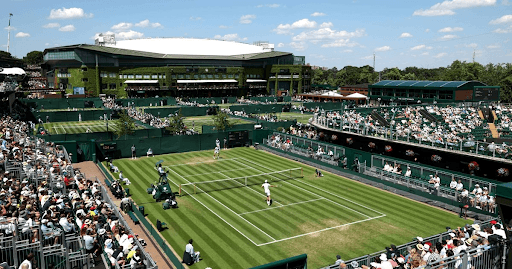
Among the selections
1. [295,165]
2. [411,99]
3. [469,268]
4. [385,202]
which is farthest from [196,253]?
[411,99]

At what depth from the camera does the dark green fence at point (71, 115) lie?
65.8m

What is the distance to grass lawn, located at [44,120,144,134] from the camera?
59269mm

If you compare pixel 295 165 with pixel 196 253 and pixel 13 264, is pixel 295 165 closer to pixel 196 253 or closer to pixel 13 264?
pixel 196 253

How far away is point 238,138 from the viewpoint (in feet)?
161

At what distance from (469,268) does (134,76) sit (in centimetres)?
11382

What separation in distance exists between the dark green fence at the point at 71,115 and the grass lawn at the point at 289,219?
38901 mm

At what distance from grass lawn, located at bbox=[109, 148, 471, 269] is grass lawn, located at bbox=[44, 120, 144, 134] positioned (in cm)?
2852

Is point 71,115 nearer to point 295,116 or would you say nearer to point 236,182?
point 295,116

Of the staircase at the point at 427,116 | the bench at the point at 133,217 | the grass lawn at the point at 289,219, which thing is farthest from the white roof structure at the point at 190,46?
the bench at the point at 133,217

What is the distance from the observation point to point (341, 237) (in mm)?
21812

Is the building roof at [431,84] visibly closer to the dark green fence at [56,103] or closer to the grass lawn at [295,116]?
the grass lawn at [295,116]

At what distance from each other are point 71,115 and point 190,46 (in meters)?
78.8

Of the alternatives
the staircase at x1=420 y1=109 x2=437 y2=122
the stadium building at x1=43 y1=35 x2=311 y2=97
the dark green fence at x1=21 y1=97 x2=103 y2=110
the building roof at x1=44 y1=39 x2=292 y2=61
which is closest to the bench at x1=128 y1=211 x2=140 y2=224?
the staircase at x1=420 y1=109 x2=437 y2=122

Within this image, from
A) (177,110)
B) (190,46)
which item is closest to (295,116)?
(177,110)
